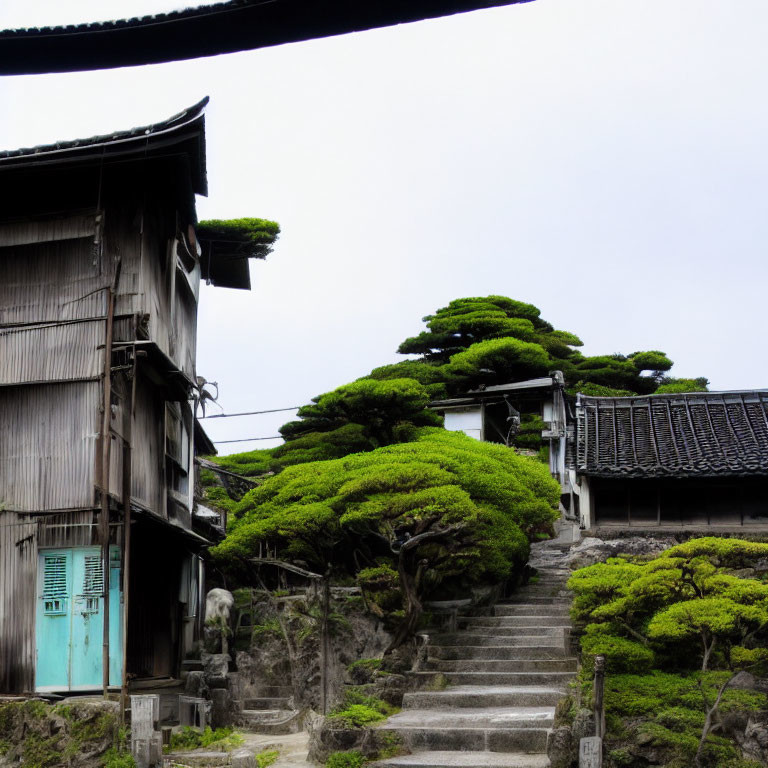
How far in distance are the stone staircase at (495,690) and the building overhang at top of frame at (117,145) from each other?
1109cm

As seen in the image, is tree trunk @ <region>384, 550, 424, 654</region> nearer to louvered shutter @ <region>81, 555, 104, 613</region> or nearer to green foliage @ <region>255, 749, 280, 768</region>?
green foliage @ <region>255, 749, 280, 768</region>

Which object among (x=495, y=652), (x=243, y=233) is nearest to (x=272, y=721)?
(x=495, y=652)

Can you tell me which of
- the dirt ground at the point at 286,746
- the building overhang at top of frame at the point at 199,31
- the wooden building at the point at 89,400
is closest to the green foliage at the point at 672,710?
the dirt ground at the point at 286,746

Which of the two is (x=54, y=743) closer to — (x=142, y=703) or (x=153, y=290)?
(x=142, y=703)

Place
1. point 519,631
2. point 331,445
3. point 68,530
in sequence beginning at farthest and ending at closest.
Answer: point 331,445 → point 519,631 → point 68,530

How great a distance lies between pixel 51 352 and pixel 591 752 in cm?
1194

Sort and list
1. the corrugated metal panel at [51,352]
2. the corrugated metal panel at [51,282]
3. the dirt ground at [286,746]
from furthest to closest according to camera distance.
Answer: the corrugated metal panel at [51,282], the corrugated metal panel at [51,352], the dirt ground at [286,746]

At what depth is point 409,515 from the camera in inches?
772

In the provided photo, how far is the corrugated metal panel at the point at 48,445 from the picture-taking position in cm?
1680

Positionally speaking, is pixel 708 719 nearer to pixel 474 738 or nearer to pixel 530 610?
pixel 474 738

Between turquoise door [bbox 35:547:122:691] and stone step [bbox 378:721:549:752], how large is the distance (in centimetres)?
515

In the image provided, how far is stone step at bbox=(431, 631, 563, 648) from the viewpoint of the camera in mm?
20719

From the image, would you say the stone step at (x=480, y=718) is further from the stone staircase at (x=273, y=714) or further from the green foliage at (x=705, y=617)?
the stone staircase at (x=273, y=714)

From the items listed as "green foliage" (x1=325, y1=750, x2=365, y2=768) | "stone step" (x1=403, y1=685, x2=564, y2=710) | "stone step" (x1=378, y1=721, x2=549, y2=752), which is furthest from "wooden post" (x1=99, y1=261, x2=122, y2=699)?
"stone step" (x1=403, y1=685, x2=564, y2=710)
